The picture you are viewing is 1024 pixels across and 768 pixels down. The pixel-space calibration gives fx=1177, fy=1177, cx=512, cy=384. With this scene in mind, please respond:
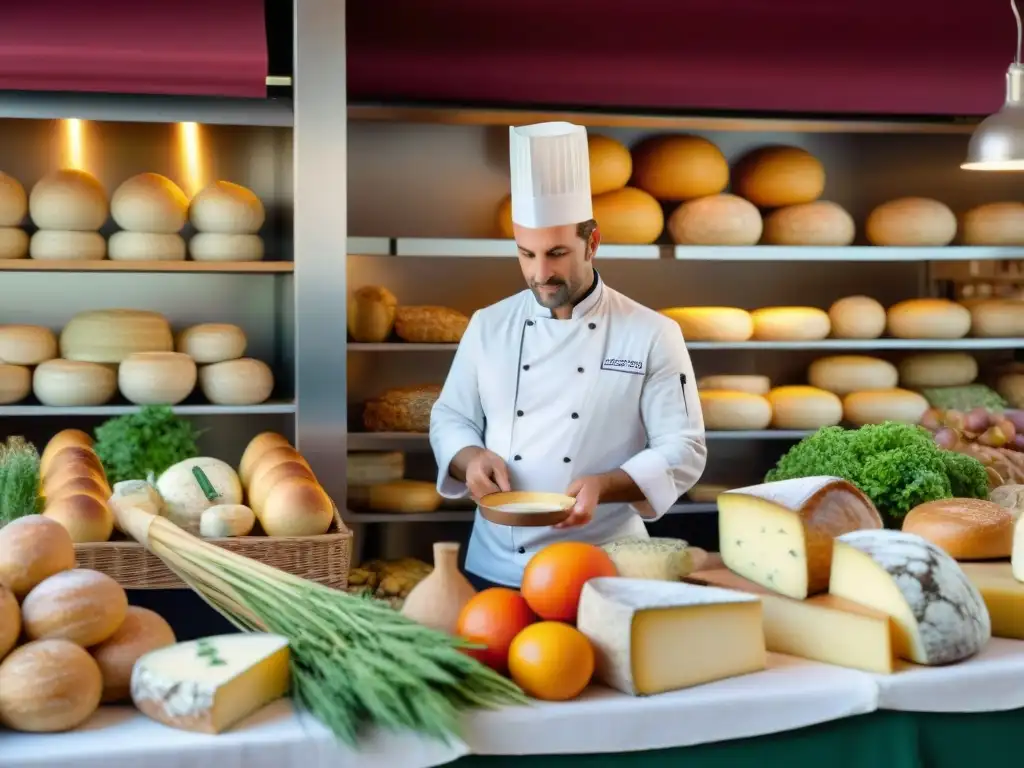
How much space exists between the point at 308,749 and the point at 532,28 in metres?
3.20

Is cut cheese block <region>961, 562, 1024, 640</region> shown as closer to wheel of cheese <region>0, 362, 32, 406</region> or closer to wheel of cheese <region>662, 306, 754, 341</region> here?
wheel of cheese <region>662, 306, 754, 341</region>

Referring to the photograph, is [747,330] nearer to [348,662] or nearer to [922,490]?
[922,490]

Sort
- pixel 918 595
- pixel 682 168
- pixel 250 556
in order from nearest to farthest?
1. pixel 918 595
2. pixel 250 556
3. pixel 682 168

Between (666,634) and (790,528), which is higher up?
(790,528)

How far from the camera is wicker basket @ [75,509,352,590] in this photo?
266 cm

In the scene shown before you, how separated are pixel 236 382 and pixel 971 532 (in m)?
2.63

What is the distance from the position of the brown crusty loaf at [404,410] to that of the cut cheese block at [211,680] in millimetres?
2665

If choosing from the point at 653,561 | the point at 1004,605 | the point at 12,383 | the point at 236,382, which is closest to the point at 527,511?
the point at 653,561

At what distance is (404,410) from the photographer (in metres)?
4.35

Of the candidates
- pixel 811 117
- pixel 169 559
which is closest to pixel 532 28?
pixel 811 117

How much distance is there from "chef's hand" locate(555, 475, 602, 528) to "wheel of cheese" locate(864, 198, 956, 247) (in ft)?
8.17

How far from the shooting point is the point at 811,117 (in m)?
4.67

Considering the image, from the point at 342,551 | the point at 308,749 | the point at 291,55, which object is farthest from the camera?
the point at 291,55

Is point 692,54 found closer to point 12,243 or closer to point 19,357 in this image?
point 12,243
